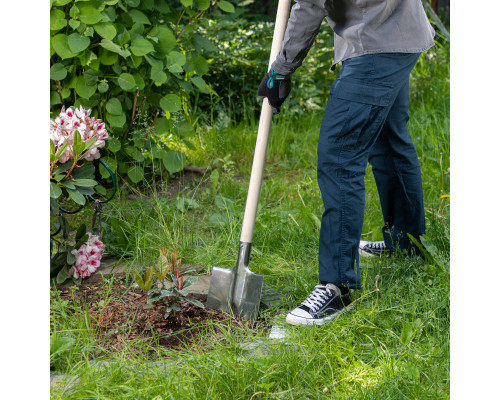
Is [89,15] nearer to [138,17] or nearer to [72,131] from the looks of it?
[138,17]

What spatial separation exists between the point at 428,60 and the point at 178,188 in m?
2.90

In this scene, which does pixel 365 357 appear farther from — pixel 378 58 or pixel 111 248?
pixel 111 248

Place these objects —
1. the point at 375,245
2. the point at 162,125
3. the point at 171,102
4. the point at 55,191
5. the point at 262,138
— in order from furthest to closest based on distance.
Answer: the point at 162,125 < the point at 171,102 < the point at 375,245 < the point at 262,138 < the point at 55,191

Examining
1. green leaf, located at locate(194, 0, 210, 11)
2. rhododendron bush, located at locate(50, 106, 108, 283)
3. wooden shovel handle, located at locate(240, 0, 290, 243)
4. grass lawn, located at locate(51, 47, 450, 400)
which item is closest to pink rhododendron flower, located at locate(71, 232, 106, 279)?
rhododendron bush, located at locate(50, 106, 108, 283)

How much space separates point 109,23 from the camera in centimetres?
273

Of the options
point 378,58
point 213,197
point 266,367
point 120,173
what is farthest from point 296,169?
point 266,367

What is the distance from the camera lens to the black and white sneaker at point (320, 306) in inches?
83.1

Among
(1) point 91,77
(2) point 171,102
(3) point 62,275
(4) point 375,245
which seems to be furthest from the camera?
(2) point 171,102

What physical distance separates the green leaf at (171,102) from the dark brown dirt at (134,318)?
1.09 meters

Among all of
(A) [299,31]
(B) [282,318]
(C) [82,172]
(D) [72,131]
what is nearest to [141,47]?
(D) [72,131]

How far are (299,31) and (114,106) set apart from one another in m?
1.29

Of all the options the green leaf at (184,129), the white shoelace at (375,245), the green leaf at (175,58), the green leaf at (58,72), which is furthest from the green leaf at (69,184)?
the white shoelace at (375,245)

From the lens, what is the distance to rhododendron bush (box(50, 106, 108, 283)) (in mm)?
2156

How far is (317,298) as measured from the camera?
217cm
